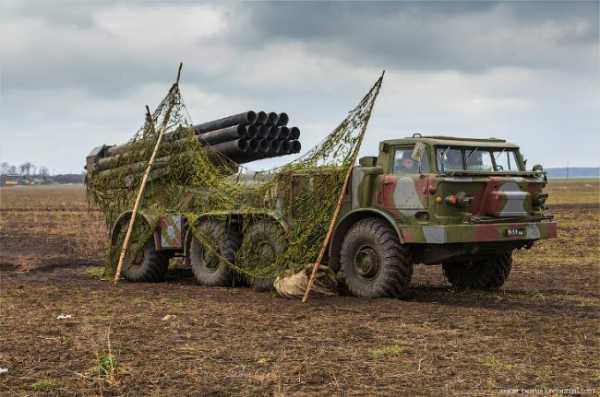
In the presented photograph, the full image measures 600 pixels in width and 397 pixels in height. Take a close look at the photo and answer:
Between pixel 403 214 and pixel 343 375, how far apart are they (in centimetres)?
453

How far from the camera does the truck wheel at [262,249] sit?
12.4 metres

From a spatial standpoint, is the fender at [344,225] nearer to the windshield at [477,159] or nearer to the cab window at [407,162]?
the cab window at [407,162]

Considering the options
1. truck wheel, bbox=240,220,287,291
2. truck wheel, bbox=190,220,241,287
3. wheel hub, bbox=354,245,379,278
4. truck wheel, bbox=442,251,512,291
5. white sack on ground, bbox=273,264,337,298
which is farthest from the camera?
truck wheel, bbox=190,220,241,287

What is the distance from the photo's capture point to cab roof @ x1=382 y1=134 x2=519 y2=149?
11.2 metres

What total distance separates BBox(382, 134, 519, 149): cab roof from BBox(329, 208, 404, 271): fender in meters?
1.08

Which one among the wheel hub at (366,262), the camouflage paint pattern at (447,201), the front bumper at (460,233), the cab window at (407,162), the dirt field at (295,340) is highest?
the cab window at (407,162)

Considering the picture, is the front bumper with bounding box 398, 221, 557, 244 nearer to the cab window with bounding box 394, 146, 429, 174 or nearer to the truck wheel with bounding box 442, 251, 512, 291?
the cab window with bounding box 394, 146, 429, 174

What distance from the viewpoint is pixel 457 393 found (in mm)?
6301

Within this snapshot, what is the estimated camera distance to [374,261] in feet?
37.2

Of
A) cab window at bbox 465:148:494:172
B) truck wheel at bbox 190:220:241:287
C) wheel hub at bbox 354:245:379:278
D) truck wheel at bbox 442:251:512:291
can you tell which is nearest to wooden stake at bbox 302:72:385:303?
wheel hub at bbox 354:245:379:278

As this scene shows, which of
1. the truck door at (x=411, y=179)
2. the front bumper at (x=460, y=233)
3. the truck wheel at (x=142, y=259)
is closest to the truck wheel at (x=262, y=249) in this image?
the truck door at (x=411, y=179)

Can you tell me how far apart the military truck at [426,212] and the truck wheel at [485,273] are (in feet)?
0.47

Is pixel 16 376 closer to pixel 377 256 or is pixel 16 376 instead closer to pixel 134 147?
pixel 377 256

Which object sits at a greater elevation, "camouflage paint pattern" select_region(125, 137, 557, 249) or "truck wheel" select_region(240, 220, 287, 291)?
"camouflage paint pattern" select_region(125, 137, 557, 249)
